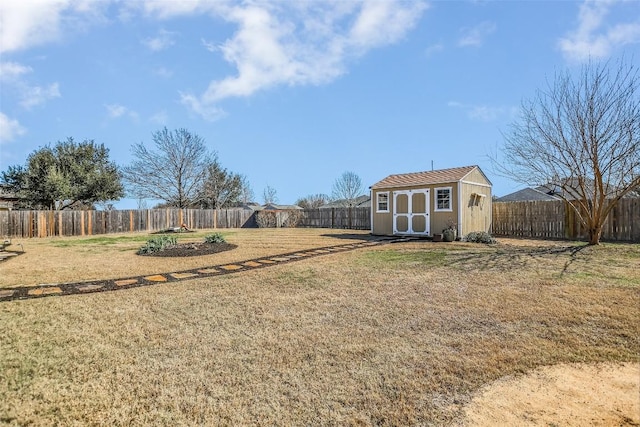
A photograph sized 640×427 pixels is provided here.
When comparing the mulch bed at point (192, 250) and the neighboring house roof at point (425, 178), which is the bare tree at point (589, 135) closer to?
the neighboring house roof at point (425, 178)

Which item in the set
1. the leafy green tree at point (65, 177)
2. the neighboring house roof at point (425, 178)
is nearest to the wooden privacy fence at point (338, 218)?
the neighboring house roof at point (425, 178)

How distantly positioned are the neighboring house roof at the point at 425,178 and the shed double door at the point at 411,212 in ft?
1.33

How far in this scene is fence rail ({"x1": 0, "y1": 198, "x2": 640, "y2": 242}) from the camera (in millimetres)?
11622

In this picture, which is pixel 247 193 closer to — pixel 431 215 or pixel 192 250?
pixel 431 215

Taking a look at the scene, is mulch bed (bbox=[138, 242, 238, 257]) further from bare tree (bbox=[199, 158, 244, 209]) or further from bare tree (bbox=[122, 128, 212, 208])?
bare tree (bbox=[199, 158, 244, 209])

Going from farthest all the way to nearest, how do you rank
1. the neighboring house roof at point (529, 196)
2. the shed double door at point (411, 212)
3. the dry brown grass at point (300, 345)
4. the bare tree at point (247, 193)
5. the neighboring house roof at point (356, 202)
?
the bare tree at point (247, 193) < the neighboring house roof at point (356, 202) < the neighboring house roof at point (529, 196) < the shed double door at point (411, 212) < the dry brown grass at point (300, 345)

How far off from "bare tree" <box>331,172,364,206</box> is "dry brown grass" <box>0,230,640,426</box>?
35.8m

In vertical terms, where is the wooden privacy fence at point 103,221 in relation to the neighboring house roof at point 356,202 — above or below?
below

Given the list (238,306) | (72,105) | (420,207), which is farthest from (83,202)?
(238,306)

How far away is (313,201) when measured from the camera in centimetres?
4825

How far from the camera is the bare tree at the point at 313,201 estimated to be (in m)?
46.6

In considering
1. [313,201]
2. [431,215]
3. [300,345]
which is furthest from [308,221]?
[313,201]

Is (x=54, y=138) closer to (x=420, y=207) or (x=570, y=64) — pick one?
(x=420, y=207)

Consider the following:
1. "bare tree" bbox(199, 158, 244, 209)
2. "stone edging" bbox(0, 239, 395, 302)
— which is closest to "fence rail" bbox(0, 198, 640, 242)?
"bare tree" bbox(199, 158, 244, 209)
